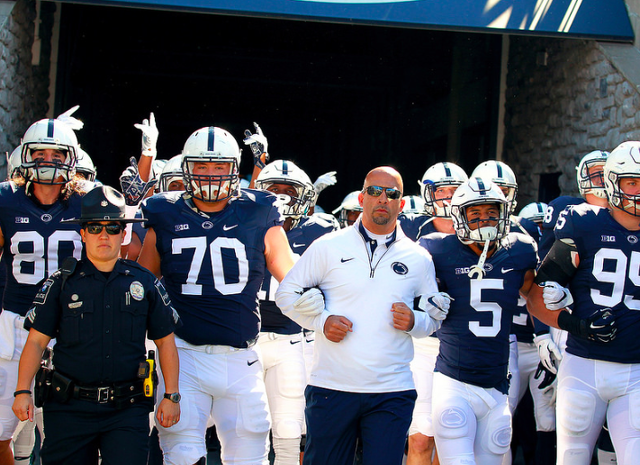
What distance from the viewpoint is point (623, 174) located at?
4059 millimetres

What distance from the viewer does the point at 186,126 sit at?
20.1 metres

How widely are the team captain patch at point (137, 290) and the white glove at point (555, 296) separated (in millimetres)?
2064

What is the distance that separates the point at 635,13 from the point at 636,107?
1.23 meters

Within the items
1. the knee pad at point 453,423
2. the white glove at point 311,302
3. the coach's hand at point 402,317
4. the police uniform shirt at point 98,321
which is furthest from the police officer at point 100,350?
the knee pad at point 453,423

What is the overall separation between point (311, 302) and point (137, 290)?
816mm

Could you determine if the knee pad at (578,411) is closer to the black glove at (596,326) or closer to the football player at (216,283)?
the black glove at (596,326)

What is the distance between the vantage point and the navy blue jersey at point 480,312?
163 inches

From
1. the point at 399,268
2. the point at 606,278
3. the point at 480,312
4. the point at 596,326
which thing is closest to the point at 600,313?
the point at 596,326

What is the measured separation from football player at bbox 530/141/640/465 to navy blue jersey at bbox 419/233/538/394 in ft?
0.61

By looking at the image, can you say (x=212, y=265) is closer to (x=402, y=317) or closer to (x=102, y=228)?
(x=102, y=228)

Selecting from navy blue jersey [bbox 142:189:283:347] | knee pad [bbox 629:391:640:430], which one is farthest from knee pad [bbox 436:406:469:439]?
navy blue jersey [bbox 142:189:283:347]

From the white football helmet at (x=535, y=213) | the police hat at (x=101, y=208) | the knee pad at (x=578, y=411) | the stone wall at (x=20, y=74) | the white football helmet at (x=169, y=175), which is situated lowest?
the knee pad at (x=578, y=411)

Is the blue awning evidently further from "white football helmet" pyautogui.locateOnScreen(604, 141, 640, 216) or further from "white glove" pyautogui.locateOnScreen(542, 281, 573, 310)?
"white glove" pyautogui.locateOnScreen(542, 281, 573, 310)

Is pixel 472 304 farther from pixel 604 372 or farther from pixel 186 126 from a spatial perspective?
pixel 186 126
